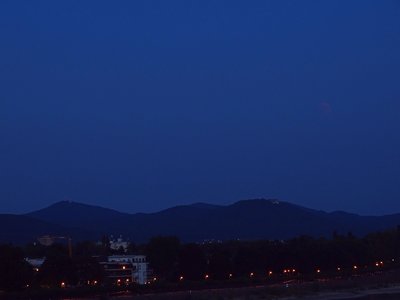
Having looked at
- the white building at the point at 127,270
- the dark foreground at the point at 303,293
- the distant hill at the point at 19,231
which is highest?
the distant hill at the point at 19,231

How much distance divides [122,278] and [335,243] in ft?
111

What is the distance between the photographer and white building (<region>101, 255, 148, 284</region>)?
303 ft

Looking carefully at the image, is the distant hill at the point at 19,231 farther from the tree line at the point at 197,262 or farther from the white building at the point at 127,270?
the white building at the point at 127,270

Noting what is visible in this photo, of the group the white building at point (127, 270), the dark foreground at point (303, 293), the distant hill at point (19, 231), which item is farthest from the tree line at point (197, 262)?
the distant hill at point (19, 231)

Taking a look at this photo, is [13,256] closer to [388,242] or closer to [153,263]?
[153,263]

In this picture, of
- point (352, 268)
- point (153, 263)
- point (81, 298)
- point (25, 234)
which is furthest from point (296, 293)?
point (25, 234)

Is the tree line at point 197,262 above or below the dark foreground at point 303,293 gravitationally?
above

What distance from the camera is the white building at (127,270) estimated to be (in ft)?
303

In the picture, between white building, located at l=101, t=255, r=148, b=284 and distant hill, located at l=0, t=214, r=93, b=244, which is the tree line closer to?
white building, located at l=101, t=255, r=148, b=284

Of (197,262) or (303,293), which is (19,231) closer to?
(197,262)

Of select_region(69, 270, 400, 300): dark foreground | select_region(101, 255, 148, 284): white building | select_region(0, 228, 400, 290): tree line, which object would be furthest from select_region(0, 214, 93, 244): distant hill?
select_region(69, 270, 400, 300): dark foreground

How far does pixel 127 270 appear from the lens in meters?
94.4

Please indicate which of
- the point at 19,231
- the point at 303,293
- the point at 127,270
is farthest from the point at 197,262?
the point at 19,231

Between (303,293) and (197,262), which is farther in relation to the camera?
(197,262)
